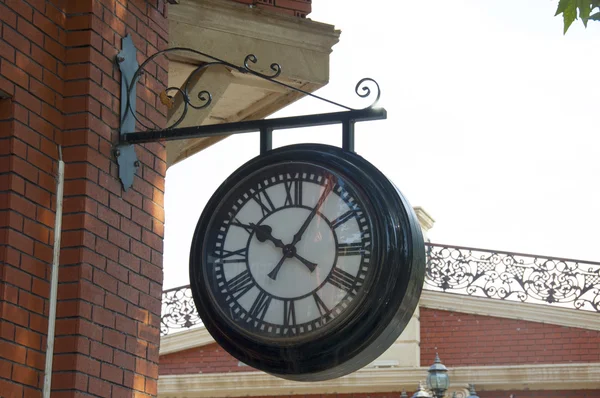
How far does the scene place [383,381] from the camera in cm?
1781

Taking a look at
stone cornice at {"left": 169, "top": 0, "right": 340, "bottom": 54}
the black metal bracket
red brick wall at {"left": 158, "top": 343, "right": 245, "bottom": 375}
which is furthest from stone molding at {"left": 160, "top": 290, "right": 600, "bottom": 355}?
the black metal bracket

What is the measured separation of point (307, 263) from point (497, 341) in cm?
1396

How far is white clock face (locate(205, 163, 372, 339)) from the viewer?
437 cm

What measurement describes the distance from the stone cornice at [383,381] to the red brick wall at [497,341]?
321 mm

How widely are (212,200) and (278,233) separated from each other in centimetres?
31

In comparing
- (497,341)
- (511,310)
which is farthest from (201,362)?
(511,310)

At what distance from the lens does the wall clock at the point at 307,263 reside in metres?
4.30

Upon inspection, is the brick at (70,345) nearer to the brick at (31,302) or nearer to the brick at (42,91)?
the brick at (31,302)

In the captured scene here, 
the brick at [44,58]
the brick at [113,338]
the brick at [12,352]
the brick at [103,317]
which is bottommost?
the brick at [12,352]

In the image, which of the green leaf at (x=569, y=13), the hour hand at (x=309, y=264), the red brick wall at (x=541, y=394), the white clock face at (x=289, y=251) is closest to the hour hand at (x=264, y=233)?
the white clock face at (x=289, y=251)

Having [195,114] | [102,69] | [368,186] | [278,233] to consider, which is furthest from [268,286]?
[195,114]

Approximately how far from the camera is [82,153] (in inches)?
188

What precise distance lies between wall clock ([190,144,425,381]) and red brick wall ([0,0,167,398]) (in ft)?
1.44

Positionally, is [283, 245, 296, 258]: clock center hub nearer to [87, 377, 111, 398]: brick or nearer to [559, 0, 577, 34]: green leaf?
[87, 377, 111, 398]: brick
